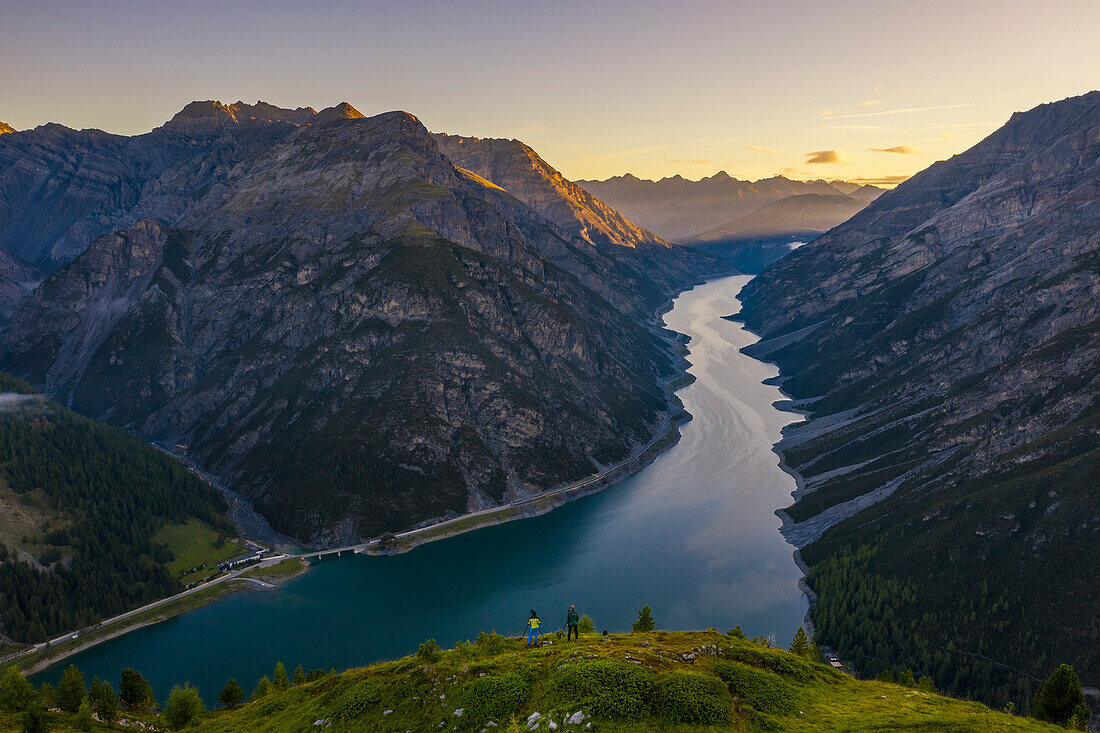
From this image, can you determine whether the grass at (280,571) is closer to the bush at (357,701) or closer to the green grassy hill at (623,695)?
the green grassy hill at (623,695)

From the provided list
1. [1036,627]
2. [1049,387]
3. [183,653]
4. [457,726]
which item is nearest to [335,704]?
[457,726]

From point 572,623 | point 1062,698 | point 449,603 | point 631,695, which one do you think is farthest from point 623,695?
point 449,603

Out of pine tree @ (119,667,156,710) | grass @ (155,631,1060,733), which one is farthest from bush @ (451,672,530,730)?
pine tree @ (119,667,156,710)

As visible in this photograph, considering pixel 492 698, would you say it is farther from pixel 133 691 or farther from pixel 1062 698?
pixel 133 691

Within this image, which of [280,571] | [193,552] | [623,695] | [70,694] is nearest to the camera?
[623,695]

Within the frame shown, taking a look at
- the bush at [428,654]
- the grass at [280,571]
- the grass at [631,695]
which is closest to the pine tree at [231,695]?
the grass at [631,695]

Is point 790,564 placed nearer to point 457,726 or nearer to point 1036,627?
point 1036,627
